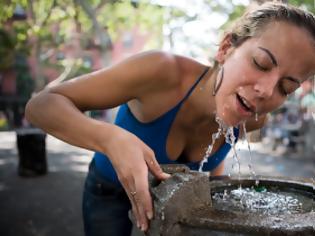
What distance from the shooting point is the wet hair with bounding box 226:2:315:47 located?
1508 mm

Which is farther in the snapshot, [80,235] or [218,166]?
[80,235]

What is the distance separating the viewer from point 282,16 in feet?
5.02

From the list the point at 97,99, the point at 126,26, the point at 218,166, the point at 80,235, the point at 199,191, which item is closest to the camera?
the point at 199,191

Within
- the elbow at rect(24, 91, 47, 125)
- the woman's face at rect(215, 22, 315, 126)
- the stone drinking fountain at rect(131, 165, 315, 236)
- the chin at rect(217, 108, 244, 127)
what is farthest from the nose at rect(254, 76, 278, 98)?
the elbow at rect(24, 91, 47, 125)

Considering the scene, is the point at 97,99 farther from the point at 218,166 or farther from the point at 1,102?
the point at 1,102

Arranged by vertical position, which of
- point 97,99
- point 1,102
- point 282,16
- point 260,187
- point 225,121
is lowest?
point 1,102

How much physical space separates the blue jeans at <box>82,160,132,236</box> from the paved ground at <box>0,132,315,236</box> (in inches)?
52.1

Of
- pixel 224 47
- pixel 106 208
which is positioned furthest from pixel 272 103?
pixel 106 208

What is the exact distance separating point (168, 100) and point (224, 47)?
37cm

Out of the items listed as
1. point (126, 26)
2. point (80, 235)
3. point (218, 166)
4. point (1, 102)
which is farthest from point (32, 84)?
point (218, 166)

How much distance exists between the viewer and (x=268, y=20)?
5.10 ft

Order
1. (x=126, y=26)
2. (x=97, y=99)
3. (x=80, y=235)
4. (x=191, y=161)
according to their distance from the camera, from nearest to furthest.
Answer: (x=97, y=99) < (x=191, y=161) < (x=80, y=235) < (x=126, y=26)

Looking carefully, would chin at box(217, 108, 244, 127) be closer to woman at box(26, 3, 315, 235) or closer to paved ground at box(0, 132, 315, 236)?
woman at box(26, 3, 315, 235)

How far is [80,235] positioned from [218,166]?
278 cm
